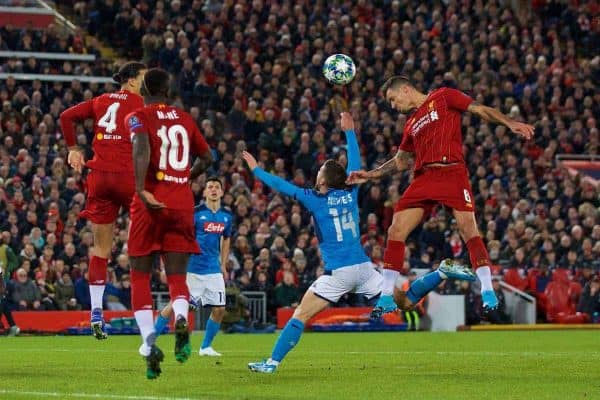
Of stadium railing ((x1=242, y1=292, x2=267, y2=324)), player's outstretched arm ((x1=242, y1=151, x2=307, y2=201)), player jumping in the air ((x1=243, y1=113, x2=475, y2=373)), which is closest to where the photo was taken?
player jumping in the air ((x1=243, y1=113, x2=475, y2=373))

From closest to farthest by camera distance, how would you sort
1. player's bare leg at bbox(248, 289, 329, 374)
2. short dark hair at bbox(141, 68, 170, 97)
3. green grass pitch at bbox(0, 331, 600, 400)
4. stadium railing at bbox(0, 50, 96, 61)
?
1. green grass pitch at bbox(0, 331, 600, 400)
2. short dark hair at bbox(141, 68, 170, 97)
3. player's bare leg at bbox(248, 289, 329, 374)
4. stadium railing at bbox(0, 50, 96, 61)

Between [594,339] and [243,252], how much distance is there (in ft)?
28.4

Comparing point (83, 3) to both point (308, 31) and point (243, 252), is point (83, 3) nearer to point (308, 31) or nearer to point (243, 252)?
point (308, 31)

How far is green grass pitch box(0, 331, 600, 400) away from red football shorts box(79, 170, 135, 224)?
67.1 inches

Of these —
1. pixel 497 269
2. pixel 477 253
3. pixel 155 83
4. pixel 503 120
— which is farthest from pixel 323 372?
pixel 497 269

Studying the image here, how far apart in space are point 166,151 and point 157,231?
704mm

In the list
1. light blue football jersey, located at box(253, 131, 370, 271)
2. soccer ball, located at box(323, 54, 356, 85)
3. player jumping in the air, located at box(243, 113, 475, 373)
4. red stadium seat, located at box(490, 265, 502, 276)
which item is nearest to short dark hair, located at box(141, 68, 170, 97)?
player jumping in the air, located at box(243, 113, 475, 373)

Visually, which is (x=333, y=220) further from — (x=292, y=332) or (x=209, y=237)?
(x=209, y=237)

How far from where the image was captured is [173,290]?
11523 mm

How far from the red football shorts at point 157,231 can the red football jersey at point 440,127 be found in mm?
3692

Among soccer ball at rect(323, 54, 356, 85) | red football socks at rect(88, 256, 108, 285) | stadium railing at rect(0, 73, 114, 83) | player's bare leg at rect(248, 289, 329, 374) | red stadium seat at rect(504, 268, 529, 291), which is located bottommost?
red stadium seat at rect(504, 268, 529, 291)

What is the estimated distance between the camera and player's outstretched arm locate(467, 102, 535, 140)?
43.1 ft

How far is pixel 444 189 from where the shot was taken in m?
14.2

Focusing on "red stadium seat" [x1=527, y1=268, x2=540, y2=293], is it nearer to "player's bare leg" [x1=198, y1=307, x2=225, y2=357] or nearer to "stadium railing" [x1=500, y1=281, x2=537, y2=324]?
"stadium railing" [x1=500, y1=281, x2=537, y2=324]
